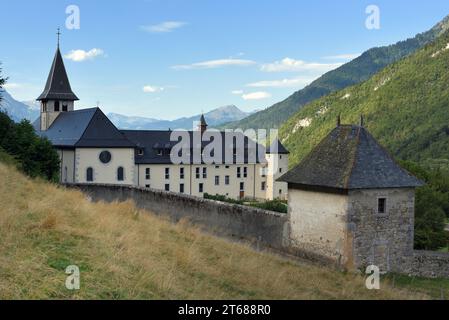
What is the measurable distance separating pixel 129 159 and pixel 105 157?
2.08 m

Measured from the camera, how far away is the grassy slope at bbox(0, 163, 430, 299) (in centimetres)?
791

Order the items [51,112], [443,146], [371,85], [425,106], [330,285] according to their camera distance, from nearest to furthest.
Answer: [330,285]
[51,112]
[443,146]
[425,106]
[371,85]

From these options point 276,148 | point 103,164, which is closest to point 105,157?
point 103,164

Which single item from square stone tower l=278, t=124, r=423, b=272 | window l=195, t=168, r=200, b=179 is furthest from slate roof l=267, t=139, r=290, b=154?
square stone tower l=278, t=124, r=423, b=272

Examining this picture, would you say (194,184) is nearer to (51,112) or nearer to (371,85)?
(51,112)

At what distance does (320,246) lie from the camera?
19.1 meters

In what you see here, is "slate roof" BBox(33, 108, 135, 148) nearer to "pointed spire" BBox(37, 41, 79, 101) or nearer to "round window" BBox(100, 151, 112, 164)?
"round window" BBox(100, 151, 112, 164)

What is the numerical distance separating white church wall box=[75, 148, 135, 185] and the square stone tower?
96.3 feet

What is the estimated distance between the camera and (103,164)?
Answer: 47.1 metres

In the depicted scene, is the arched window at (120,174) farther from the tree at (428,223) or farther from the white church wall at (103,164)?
the tree at (428,223)
